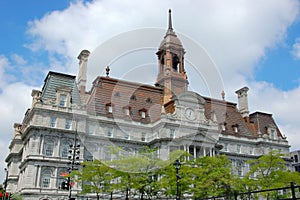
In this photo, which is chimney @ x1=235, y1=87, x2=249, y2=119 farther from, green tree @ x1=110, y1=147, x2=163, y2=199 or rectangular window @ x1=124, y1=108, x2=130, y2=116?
green tree @ x1=110, y1=147, x2=163, y2=199

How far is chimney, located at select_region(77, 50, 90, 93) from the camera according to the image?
55325 mm

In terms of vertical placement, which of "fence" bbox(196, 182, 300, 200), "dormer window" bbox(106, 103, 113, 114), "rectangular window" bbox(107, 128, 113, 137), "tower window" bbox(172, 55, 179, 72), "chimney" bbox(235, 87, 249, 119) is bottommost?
"fence" bbox(196, 182, 300, 200)

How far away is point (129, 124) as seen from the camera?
52.4 m

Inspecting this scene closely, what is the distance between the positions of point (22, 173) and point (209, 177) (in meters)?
26.6

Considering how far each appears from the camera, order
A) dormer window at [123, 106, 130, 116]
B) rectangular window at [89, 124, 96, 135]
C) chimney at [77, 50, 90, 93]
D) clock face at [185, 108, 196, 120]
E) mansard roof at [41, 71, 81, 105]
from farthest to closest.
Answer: chimney at [77, 50, 90, 93] → clock face at [185, 108, 196, 120] → dormer window at [123, 106, 130, 116] → rectangular window at [89, 124, 96, 135] → mansard roof at [41, 71, 81, 105]

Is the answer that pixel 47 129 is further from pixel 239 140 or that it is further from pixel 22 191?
pixel 239 140

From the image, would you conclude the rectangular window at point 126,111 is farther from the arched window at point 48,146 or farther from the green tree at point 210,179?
the green tree at point 210,179

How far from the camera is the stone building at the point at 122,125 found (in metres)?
45.7

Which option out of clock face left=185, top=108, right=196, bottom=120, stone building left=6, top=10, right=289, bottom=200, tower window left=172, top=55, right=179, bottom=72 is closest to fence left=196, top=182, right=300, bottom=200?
stone building left=6, top=10, right=289, bottom=200

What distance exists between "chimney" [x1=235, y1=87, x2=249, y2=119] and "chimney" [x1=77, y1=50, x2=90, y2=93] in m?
33.2

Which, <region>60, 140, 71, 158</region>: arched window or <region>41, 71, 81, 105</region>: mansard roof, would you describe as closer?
<region>60, 140, 71, 158</region>: arched window

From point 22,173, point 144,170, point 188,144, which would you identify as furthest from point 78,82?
point 144,170

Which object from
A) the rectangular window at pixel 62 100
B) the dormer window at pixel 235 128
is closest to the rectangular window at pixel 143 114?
the rectangular window at pixel 62 100

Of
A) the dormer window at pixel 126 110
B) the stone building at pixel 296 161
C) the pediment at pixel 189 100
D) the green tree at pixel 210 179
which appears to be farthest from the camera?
the stone building at pixel 296 161
